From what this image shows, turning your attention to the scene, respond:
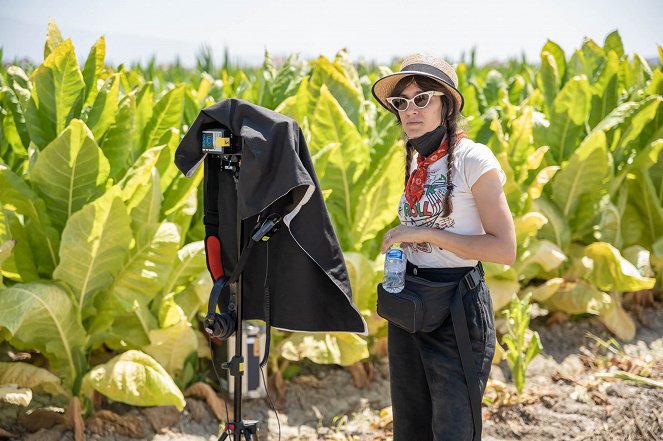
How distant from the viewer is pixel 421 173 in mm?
2289

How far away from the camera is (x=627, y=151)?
16.2 feet

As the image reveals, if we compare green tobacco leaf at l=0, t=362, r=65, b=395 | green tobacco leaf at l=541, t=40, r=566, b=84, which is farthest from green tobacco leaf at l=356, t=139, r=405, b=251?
green tobacco leaf at l=541, t=40, r=566, b=84

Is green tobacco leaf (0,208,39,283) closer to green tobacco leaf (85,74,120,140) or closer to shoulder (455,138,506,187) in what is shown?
green tobacco leaf (85,74,120,140)

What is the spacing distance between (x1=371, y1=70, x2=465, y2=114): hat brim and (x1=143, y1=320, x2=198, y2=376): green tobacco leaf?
55.1 inches

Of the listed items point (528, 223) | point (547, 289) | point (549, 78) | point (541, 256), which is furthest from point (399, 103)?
point (549, 78)

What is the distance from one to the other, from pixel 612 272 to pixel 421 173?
2541 millimetres

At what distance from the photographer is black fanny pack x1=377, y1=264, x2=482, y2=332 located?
2.22m

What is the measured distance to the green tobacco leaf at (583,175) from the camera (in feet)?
14.8

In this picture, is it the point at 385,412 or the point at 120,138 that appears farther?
the point at 385,412

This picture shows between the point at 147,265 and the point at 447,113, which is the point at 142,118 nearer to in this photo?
the point at 147,265

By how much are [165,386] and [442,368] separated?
1.18 metres

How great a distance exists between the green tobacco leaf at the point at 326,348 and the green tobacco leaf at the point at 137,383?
0.66 metres

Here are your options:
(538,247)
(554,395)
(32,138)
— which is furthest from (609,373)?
(32,138)

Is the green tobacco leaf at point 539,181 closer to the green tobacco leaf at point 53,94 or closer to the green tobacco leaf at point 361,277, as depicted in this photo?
the green tobacco leaf at point 361,277
